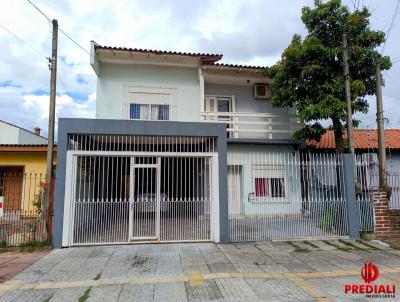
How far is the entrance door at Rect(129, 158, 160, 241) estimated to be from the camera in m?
8.00

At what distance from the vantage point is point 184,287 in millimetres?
5070

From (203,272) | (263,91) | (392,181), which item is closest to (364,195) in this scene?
(392,181)

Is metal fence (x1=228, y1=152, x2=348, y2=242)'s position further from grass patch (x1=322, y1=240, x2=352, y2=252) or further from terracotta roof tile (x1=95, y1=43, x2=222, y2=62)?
terracotta roof tile (x1=95, y1=43, x2=222, y2=62)

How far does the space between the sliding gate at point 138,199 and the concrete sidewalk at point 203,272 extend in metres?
0.42

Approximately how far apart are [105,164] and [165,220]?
2314 millimetres

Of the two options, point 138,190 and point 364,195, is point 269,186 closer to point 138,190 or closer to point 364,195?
point 364,195

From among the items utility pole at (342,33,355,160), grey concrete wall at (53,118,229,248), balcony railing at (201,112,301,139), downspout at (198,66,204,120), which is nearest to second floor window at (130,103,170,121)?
downspout at (198,66,204,120)

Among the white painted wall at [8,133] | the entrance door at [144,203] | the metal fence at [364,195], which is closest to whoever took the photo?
the entrance door at [144,203]

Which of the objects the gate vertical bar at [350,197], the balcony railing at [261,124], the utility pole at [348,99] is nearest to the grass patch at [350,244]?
the gate vertical bar at [350,197]

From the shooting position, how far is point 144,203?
8023 mm

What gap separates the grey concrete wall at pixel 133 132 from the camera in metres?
7.71

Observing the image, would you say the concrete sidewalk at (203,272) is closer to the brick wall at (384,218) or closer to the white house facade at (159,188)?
the white house facade at (159,188)

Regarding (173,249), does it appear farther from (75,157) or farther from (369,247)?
(369,247)

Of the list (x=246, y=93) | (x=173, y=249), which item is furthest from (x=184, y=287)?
(x=246, y=93)
